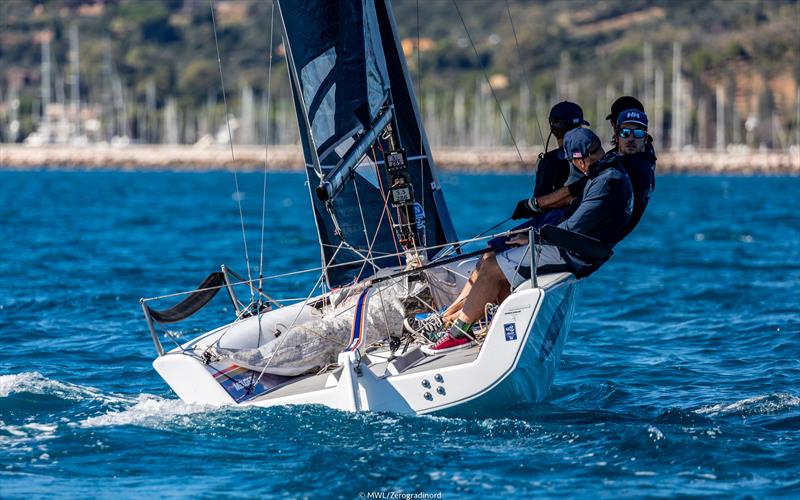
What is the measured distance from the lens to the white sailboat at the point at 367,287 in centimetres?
763

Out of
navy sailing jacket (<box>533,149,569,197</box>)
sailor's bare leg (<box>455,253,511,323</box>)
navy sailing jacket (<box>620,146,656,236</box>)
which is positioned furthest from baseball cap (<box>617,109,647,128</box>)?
sailor's bare leg (<box>455,253,511,323</box>)

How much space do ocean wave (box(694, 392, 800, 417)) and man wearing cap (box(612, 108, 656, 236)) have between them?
1327 millimetres

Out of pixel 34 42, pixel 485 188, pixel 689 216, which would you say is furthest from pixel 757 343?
pixel 34 42

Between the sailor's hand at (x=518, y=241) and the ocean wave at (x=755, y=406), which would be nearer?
the sailor's hand at (x=518, y=241)

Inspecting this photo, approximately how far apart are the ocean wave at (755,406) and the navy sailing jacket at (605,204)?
55.2 inches

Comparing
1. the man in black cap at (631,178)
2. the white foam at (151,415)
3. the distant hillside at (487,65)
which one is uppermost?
the distant hillside at (487,65)

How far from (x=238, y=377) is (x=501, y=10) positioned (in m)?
191

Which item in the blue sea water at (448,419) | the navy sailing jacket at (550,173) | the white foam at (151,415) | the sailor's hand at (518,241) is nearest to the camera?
the blue sea water at (448,419)

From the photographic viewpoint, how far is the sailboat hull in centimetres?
758

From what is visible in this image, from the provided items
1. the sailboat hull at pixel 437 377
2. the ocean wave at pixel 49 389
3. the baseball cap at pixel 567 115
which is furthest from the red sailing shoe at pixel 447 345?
the ocean wave at pixel 49 389

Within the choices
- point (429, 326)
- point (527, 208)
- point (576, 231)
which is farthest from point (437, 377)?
point (527, 208)

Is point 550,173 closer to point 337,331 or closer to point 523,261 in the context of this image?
point 523,261

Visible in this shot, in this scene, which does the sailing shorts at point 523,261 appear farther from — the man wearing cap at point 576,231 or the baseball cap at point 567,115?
the baseball cap at point 567,115

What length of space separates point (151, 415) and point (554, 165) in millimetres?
2990
